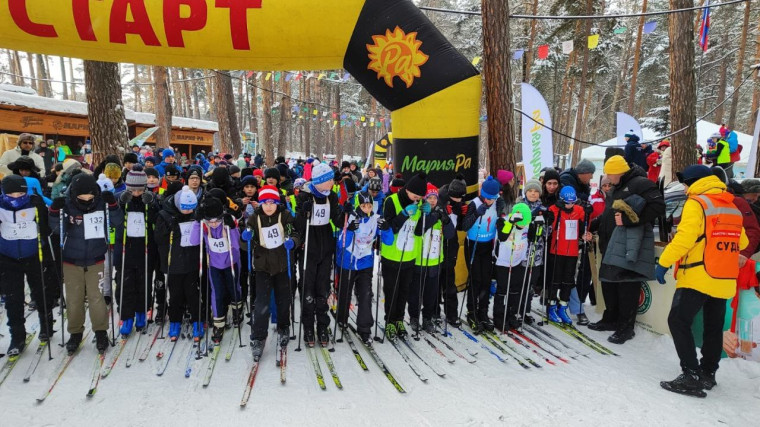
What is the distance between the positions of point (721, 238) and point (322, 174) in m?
3.37

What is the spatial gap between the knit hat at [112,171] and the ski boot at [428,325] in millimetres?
3888

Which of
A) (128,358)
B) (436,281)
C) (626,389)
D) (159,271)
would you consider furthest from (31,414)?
(626,389)

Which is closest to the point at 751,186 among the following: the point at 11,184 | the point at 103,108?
the point at 11,184

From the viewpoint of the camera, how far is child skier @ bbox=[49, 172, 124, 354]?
12.4 ft

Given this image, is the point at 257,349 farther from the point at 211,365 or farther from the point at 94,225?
the point at 94,225

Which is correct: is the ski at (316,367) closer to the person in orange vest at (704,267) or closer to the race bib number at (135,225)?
the race bib number at (135,225)

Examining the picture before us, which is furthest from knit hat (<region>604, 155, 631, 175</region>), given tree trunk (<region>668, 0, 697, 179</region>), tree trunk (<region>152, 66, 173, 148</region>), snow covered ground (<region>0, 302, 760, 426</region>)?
tree trunk (<region>152, 66, 173, 148</region>)

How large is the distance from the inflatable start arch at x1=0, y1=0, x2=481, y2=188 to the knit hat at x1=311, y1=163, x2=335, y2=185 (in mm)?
1899

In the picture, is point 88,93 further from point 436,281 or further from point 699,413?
point 699,413

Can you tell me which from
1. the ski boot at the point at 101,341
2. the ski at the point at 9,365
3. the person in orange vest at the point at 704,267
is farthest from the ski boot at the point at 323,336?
the person in orange vest at the point at 704,267

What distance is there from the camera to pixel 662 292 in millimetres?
4602

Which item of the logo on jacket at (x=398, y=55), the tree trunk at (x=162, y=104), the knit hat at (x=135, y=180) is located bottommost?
the knit hat at (x=135, y=180)

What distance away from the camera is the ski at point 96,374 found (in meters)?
3.25

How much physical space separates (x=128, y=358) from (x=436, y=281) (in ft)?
10.2
